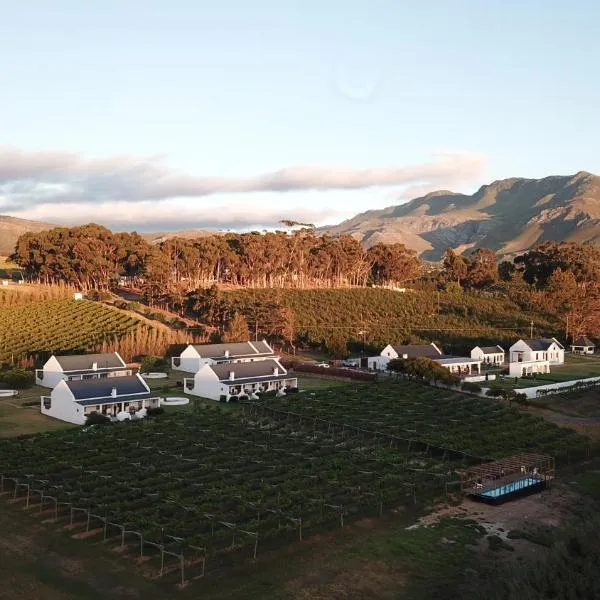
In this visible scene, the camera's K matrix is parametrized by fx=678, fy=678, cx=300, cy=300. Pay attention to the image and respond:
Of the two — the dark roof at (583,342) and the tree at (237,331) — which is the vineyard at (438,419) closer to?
the tree at (237,331)

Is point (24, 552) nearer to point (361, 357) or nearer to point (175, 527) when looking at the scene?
point (175, 527)

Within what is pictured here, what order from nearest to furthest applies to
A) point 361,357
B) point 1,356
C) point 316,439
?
1. point 316,439
2. point 1,356
3. point 361,357

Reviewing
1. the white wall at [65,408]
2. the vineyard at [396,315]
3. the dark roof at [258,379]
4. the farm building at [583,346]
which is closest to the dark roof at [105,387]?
the white wall at [65,408]

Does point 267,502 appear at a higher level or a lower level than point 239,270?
lower

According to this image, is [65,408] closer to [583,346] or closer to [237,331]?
[237,331]

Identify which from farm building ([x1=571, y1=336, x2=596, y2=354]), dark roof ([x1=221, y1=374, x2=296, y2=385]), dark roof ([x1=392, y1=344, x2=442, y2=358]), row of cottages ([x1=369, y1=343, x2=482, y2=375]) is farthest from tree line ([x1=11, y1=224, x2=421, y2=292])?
farm building ([x1=571, y1=336, x2=596, y2=354])

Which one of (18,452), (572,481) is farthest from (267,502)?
(572,481)

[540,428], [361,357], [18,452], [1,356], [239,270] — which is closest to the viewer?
[18,452]
